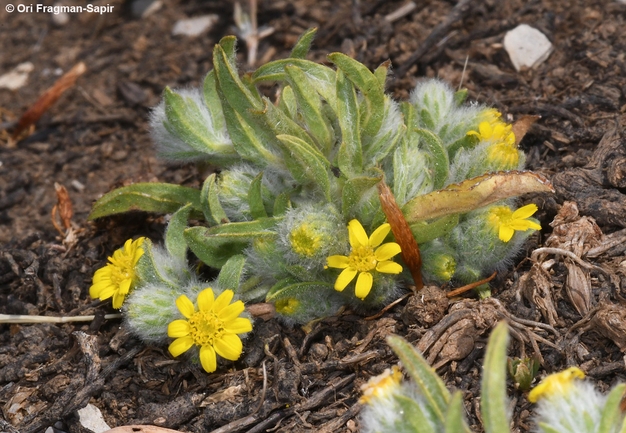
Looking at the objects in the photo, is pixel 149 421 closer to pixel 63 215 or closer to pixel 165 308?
pixel 165 308

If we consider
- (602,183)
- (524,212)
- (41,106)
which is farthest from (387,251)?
(41,106)

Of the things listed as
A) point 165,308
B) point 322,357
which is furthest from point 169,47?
point 322,357

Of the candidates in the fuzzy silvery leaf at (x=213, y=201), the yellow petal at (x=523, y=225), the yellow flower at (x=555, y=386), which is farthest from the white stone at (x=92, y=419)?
the yellow petal at (x=523, y=225)

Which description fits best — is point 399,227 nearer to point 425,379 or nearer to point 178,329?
point 425,379

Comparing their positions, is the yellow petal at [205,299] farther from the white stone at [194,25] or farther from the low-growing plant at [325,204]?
the white stone at [194,25]

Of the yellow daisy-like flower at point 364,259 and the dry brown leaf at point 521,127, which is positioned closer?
the yellow daisy-like flower at point 364,259

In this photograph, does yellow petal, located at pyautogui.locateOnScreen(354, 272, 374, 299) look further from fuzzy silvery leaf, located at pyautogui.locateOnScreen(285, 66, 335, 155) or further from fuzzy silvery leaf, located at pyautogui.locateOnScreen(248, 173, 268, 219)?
fuzzy silvery leaf, located at pyautogui.locateOnScreen(285, 66, 335, 155)

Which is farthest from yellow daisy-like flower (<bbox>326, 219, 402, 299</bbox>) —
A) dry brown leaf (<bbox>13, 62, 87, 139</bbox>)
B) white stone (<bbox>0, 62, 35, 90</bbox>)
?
white stone (<bbox>0, 62, 35, 90</bbox>)
